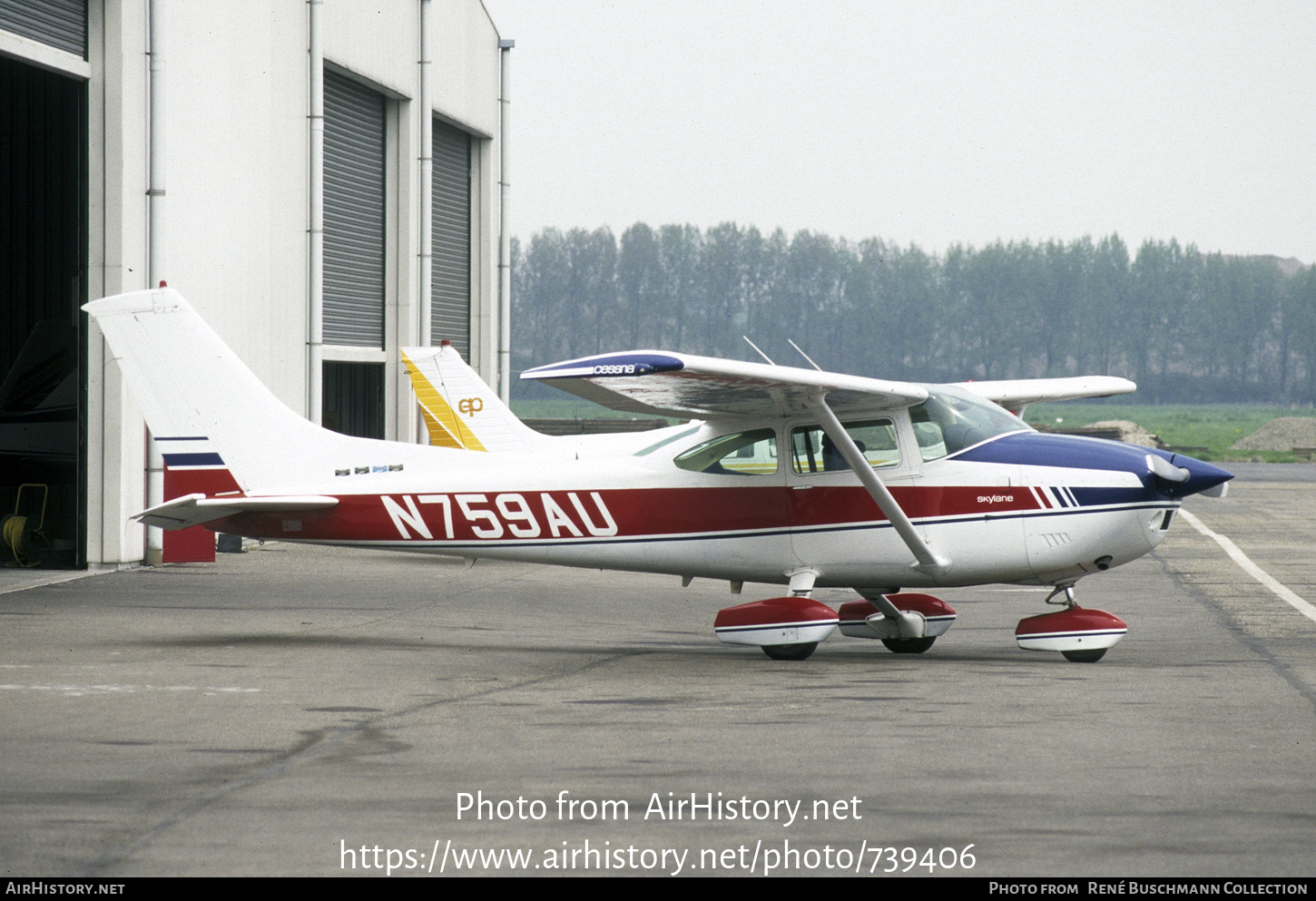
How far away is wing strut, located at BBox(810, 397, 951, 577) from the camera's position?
10125mm

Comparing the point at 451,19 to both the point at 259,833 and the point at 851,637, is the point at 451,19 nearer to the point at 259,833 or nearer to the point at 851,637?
the point at 851,637

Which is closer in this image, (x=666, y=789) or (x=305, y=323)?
(x=666, y=789)

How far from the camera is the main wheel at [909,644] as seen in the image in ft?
36.3

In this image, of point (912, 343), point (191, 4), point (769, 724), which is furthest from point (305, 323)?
point (912, 343)

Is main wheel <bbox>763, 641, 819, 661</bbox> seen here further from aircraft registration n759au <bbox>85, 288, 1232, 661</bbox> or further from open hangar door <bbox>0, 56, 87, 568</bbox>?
open hangar door <bbox>0, 56, 87, 568</bbox>

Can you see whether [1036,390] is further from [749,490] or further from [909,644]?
[749,490]

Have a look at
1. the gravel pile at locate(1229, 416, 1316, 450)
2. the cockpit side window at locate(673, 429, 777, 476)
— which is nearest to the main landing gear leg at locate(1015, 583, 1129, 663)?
the cockpit side window at locate(673, 429, 777, 476)

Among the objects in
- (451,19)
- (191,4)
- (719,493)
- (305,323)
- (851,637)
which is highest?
(451,19)

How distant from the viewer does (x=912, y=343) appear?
14175 centimetres

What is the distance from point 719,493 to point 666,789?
474 cm

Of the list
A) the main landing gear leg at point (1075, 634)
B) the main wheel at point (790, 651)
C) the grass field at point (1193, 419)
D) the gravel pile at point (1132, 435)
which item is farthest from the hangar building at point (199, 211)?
the grass field at point (1193, 419)

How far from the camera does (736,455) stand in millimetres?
10984

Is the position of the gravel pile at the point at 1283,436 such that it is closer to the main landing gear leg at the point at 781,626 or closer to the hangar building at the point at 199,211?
the hangar building at the point at 199,211

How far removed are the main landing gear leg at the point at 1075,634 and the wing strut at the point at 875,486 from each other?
797 millimetres
